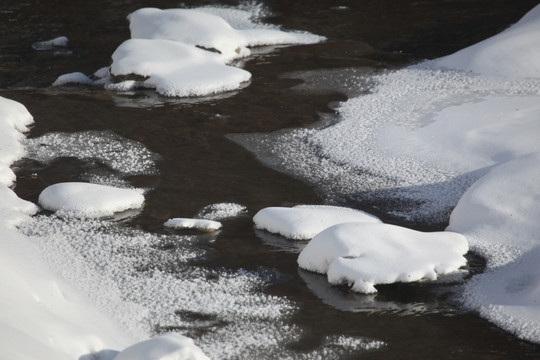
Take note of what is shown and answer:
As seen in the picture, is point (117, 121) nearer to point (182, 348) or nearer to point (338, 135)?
point (338, 135)

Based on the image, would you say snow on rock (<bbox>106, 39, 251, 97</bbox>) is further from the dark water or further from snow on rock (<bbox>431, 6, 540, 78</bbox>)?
snow on rock (<bbox>431, 6, 540, 78</bbox>)

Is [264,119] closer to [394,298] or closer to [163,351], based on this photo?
[394,298]

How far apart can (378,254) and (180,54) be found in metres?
4.32

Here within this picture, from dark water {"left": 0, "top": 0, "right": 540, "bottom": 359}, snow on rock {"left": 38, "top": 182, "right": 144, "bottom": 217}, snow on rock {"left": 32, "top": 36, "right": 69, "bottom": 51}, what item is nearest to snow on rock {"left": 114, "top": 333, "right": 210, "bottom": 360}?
dark water {"left": 0, "top": 0, "right": 540, "bottom": 359}

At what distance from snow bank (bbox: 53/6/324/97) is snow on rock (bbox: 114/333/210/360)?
4.58m

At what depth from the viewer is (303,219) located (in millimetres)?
4793

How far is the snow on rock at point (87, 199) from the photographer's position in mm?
5051

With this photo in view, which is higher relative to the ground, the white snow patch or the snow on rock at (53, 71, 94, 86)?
the snow on rock at (53, 71, 94, 86)

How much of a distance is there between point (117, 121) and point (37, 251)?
8.66 feet

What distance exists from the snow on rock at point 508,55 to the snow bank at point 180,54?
6.86 ft

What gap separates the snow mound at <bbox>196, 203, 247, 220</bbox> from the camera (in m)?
5.07

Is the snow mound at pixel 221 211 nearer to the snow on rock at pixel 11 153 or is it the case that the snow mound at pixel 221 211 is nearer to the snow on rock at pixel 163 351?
the snow on rock at pixel 11 153

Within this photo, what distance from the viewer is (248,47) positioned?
916cm

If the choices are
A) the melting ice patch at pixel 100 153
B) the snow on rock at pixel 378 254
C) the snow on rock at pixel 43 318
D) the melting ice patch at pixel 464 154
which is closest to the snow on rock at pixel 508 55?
the melting ice patch at pixel 464 154
